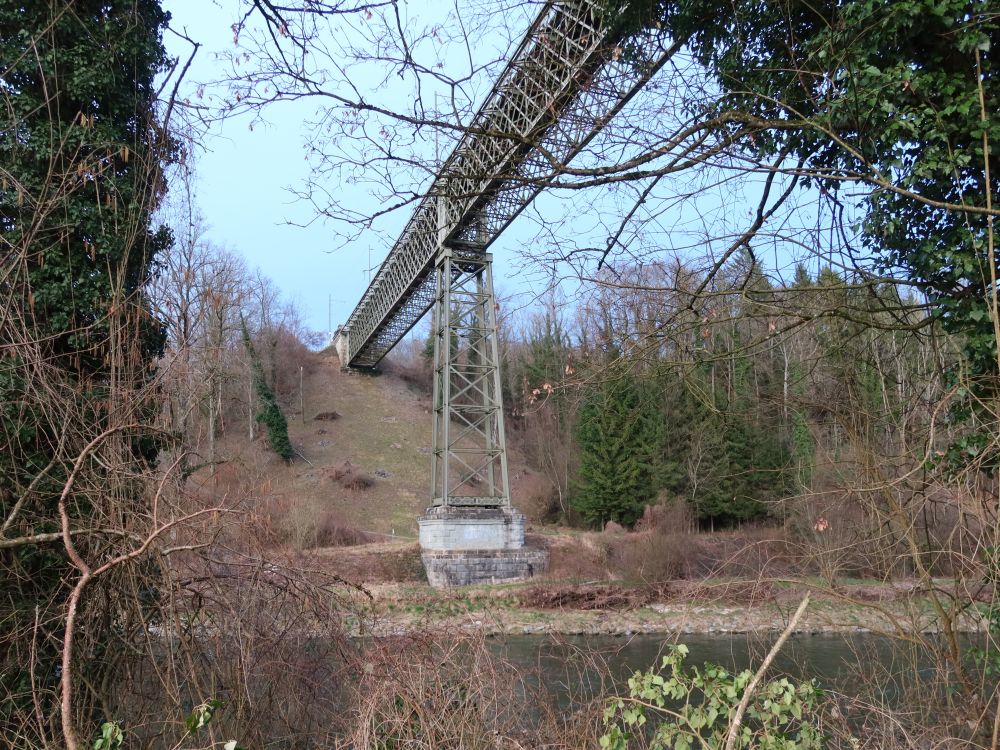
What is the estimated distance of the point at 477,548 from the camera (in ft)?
61.0

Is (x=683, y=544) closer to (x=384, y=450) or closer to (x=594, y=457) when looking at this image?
(x=594, y=457)

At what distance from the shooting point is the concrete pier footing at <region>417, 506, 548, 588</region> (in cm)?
1827

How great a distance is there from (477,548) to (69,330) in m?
15.2

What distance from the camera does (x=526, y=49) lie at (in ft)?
11.4

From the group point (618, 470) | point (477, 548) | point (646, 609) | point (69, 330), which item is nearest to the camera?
point (69, 330)

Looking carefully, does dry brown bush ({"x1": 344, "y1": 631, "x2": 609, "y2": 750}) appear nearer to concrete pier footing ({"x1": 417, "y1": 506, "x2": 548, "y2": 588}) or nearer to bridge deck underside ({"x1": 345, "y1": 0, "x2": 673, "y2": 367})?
bridge deck underside ({"x1": 345, "y1": 0, "x2": 673, "y2": 367})

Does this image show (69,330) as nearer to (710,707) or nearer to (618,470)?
(710,707)

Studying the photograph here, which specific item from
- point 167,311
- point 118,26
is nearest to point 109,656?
point 167,311

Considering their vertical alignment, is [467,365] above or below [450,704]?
above

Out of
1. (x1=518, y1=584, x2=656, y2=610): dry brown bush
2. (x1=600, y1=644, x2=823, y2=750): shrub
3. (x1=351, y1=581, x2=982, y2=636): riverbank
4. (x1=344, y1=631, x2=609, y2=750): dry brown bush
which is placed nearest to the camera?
(x1=600, y1=644, x2=823, y2=750): shrub

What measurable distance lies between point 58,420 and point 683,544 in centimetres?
1351

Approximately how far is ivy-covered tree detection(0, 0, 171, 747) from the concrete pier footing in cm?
1371

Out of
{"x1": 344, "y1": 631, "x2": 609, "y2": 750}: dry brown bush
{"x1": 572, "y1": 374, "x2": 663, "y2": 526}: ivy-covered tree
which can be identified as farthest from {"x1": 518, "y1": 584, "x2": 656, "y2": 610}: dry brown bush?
{"x1": 344, "y1": 631, "x2": 609, "y2": 750}: dry brown bush

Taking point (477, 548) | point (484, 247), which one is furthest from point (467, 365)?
point (477, 548)
